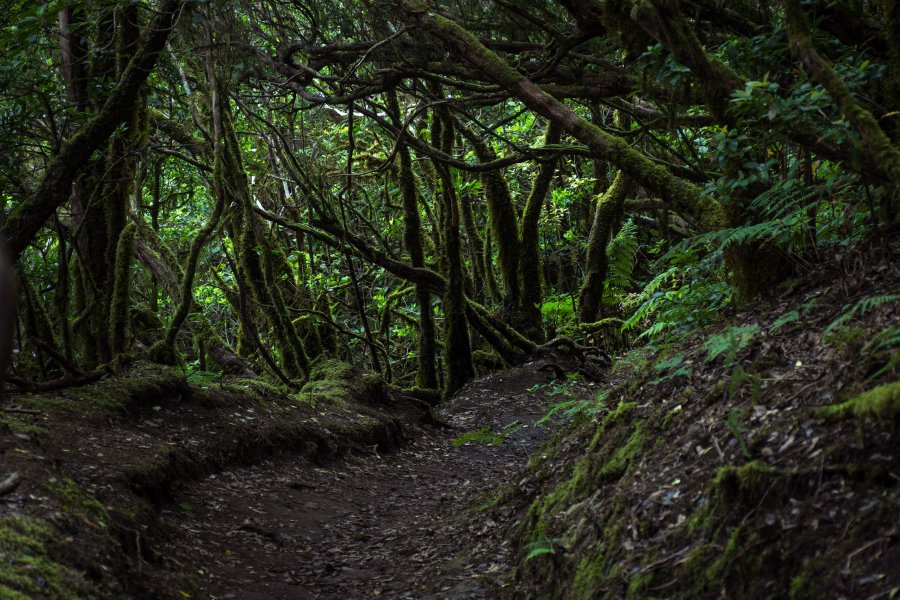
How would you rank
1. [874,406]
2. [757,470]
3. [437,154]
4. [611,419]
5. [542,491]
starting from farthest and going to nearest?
1. [437,154]
2. [542,491]
3. [611,419]
4. [757,470]
5. [874,406]

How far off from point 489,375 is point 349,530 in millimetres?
6565

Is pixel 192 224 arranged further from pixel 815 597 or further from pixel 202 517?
pixel 815 597

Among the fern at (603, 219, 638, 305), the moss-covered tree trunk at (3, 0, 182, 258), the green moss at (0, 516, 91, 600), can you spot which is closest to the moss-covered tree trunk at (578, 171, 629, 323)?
the fern at (603, 219, 638, 305)

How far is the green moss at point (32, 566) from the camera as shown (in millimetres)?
3152

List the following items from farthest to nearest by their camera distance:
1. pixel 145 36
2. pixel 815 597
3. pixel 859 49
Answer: pixel 145 36, pixel 859 49, pixel 815 597

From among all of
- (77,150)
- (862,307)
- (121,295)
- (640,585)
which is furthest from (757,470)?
(121,295)

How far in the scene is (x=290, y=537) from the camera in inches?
236

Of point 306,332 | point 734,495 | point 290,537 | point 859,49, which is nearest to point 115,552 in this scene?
point 290,537

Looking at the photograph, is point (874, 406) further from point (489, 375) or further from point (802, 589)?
point (489, 375)

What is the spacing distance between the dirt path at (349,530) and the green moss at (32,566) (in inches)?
42.9

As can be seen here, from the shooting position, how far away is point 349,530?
646 cm

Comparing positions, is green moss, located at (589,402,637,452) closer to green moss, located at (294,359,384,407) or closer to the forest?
the forest

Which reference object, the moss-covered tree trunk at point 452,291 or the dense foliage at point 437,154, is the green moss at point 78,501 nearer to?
the dense foliage at point 437,154

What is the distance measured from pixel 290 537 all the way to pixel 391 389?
5.38m
